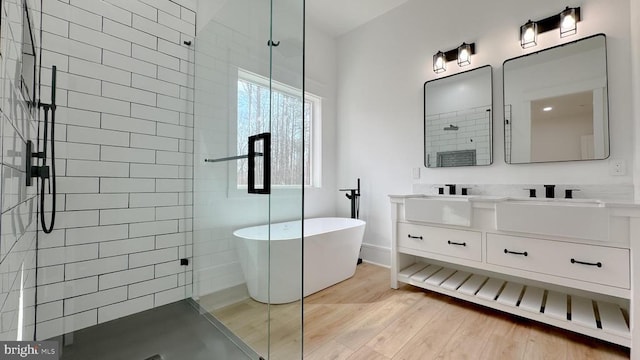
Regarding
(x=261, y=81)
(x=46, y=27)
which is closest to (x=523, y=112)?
(x=261, y=81)

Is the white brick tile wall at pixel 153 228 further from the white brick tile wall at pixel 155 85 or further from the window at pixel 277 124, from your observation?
the white brick tile wall at pixel 155 85

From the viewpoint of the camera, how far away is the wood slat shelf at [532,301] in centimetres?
151

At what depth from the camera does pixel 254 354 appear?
4.56 ft

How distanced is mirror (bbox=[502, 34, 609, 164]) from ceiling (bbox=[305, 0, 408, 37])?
5.20 ft

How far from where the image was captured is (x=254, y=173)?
1.39m

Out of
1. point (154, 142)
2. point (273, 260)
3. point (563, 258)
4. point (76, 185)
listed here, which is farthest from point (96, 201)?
point (563, 258)

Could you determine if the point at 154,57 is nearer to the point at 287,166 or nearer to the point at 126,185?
the point at 126,185

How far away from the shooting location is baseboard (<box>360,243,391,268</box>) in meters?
3.01

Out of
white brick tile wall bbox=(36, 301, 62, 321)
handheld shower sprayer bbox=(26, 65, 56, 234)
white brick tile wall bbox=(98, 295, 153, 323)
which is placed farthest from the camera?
white brick tile wall bbox=(98, 295, 153, 323)

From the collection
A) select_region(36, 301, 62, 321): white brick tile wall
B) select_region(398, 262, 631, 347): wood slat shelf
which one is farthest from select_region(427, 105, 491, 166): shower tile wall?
select_region(36, 301, 62, 321): white brick tile wall

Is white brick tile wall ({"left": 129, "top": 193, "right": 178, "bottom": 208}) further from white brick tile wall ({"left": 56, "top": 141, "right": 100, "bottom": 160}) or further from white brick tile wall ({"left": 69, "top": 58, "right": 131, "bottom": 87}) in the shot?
white brick tile wall ({"left": 69, "top": 58, "right": 131, "bottom": 87})

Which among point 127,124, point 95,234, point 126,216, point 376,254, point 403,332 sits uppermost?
point 127,124

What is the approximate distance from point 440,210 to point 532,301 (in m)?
0.85

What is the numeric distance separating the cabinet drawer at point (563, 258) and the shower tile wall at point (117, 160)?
236 cm
